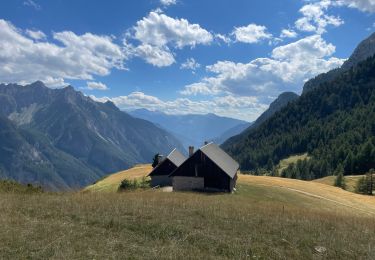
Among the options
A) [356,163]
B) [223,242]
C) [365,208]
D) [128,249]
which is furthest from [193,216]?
[356,163]

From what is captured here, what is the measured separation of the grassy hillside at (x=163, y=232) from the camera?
15474mm

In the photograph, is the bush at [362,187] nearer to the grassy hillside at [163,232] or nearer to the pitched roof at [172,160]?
the pitched roof at [172,160]

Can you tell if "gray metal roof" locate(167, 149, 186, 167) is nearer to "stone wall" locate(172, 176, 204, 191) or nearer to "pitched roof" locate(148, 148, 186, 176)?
"pitched roof" locate(148, 148, 186, 176)

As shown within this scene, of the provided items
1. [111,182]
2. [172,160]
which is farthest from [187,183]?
[111,182]

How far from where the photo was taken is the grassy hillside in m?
15.5

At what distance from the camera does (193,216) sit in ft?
74.4

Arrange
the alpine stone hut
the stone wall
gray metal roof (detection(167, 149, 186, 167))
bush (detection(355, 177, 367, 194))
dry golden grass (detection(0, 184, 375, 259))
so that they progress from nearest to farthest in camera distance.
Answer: dry golden grass (detection(0, 184, 375, 259)) < the alpine stone hut < the stone wall < gray metal roof (detection(167, 149, 186, 167)) < bush (detection(355, 177, 367, 194))

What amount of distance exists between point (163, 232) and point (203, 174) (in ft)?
136

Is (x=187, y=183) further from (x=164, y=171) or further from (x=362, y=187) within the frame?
(x=362, y=187)

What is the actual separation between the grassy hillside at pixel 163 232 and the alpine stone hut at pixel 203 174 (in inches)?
1241

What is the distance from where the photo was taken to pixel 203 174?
59594mm

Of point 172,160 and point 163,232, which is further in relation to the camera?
point 172,160

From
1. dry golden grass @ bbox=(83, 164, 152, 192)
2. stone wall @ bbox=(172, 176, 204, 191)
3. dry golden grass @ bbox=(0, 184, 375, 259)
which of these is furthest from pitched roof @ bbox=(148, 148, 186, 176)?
dry golden grass @ bbox=(0, 184, 375, 259)

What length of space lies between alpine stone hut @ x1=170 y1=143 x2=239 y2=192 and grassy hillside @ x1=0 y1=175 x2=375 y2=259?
31512 mm
